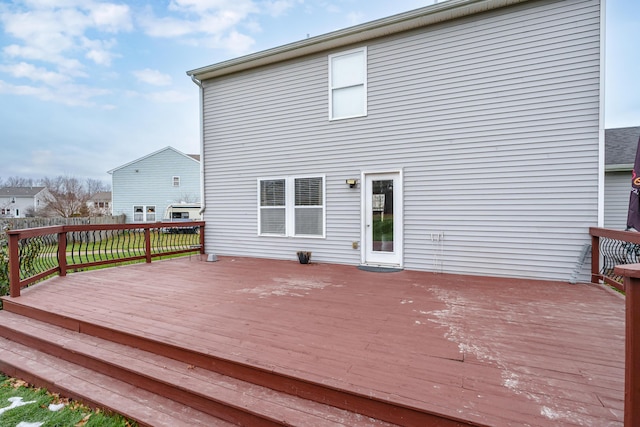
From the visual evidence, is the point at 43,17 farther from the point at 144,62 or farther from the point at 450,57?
the point at 450,57

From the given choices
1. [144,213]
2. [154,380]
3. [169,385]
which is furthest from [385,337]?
[144,213]

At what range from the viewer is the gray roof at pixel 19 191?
37.6 m

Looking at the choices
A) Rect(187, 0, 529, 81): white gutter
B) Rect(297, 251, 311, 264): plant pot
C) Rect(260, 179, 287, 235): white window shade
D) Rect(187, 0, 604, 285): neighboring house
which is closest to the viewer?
Rect(187, 0, 604, 285): neighboring house

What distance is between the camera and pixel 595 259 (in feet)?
14.7

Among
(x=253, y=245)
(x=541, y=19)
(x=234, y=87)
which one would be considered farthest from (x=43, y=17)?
(x=541, y=19)

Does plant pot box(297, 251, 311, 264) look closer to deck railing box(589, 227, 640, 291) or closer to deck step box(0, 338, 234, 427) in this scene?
deck step box(0, 338, 234, 427)

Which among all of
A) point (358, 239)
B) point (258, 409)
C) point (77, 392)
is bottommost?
point (77, 392)

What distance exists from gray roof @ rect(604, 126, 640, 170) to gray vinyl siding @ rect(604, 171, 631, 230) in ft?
1.19

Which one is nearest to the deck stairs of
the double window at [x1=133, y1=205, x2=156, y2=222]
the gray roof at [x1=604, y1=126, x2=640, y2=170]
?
the gray roof at [x1=604, y1=126, x2=640, y2=170]

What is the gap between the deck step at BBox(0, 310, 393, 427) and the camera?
6.17ft

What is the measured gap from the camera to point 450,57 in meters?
5.29

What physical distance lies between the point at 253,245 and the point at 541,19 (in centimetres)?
695

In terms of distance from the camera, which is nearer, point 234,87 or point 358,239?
point 358,239

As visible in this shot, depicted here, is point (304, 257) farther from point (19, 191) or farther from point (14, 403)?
point (19, 191)
